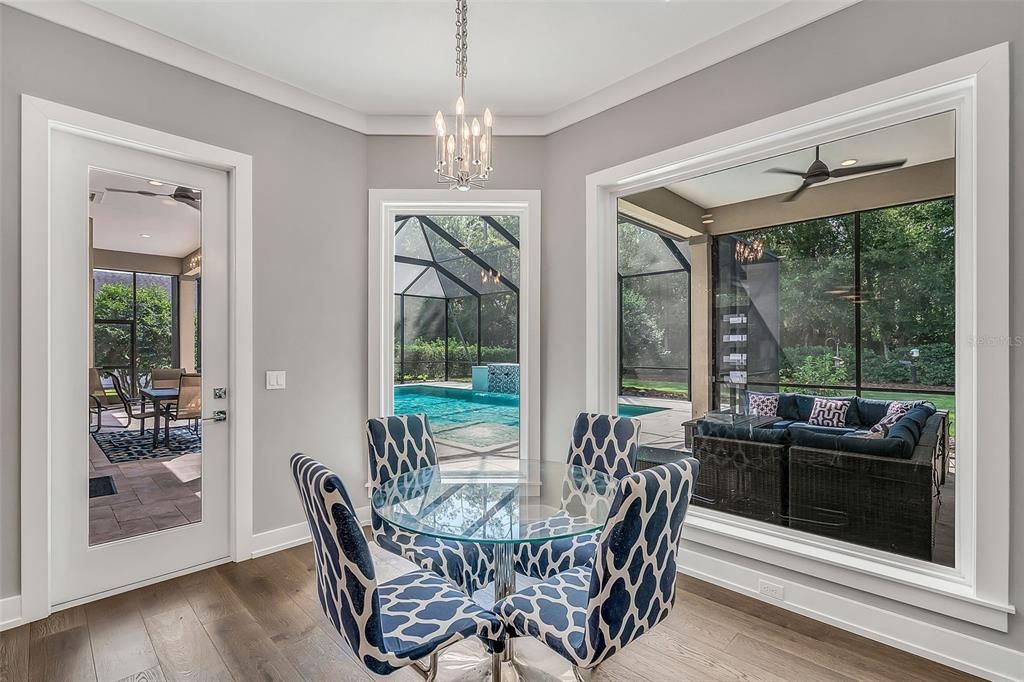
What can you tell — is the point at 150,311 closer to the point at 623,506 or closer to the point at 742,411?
the point at 623,506

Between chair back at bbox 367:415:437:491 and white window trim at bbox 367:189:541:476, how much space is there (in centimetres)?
→ 99

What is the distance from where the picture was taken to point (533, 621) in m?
1.68

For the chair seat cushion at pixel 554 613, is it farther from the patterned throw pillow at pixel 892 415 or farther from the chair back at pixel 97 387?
the chair back at pixel 97 387

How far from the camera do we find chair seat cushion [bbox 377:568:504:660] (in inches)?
60.9

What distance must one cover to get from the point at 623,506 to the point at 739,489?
1838 mm

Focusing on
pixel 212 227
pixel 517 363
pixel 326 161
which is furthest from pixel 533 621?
pixel 326 161

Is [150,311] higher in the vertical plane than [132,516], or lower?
higher

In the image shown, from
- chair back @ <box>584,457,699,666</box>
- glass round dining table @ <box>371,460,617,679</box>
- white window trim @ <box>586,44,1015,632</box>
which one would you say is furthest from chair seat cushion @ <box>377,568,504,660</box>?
white window trim @ <box>586,44,1015,632</box>

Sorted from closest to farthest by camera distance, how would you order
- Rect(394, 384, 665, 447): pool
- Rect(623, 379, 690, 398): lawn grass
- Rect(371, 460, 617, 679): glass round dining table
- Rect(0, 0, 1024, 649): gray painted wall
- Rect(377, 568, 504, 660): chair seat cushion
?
Rect(377, 568, 504, 660): chair seat cushion → Rect(371, 460, 617, 679): glass round dining table → Rect(0, 0, 1024, 649): gray painted wall → Rect(623, 379, 690, 398): lawn grass → Rect(394, 384, 665, 447): pool

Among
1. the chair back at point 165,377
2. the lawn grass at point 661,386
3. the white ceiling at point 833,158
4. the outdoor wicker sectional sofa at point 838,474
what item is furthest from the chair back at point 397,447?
the white ceiling at point 833,158

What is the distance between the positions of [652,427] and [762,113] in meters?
1.94

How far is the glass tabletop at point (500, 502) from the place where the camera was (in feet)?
5.94

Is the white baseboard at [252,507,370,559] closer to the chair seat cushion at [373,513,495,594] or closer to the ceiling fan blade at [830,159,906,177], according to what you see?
the chair seat cushion at [373,513,495,594]

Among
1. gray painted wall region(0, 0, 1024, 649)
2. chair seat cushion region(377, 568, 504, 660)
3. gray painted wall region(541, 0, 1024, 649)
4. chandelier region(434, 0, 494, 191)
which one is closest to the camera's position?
chair seat cushion region(377, 568, 504, 660)
